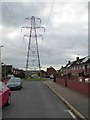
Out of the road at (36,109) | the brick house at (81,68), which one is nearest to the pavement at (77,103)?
the road at (36,109)

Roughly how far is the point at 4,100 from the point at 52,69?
153905 mm

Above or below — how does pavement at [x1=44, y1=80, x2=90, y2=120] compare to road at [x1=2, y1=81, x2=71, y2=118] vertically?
above

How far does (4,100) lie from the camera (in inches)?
600

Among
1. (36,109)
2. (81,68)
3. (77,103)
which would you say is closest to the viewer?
(36,109)

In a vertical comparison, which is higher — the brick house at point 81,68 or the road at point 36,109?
the brick house at point 81,68

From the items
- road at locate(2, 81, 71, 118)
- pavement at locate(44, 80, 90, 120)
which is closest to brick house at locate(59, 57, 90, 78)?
pavement at locate(44, 80, 90, 120)

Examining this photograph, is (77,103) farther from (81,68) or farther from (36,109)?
(81,68)

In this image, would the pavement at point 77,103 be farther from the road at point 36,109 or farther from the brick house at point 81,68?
the brick house at point 81,68

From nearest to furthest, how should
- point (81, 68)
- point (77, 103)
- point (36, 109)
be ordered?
point (36, 109) < point (77, 103) < point (81, 68)

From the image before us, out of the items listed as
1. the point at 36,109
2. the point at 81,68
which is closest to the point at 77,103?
the point at 36,109

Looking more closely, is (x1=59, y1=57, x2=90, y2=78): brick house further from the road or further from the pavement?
the road

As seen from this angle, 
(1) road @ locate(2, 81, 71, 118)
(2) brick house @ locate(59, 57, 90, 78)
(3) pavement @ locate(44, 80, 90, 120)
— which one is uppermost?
(2) brick house @ locate(59, 57, 90, 78)

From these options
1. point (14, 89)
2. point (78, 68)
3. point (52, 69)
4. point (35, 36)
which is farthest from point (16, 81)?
point (52, 69)

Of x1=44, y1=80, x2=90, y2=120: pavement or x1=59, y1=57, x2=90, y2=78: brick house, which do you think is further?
x1=59, y1=57, x2=90, y2=78: brick house
